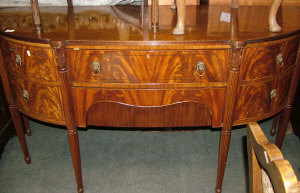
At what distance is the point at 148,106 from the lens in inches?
62.8

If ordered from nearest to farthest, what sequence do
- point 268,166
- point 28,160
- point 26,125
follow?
1. point 268,166
2. point 28,160
3. point 26,125

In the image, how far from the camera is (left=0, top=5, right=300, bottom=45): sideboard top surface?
4.77ft

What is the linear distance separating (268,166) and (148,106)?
931mm

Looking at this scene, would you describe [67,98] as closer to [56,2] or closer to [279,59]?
[56,2]

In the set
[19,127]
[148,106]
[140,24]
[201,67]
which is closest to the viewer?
[201,67]

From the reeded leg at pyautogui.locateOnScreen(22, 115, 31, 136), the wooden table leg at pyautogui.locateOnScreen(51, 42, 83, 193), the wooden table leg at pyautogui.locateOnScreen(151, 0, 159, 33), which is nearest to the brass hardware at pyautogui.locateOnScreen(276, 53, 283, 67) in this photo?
the wooden table leg at pyautogui.locateOnScreen(151, 0, 159, 33)

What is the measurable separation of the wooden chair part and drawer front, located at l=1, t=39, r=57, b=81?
41.0 inches

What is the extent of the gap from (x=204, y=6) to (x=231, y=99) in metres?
0.85

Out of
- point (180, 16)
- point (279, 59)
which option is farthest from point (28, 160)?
point (279, 59)

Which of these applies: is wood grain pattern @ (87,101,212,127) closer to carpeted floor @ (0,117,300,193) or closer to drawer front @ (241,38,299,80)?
drawer front @ (241,38,299,80)

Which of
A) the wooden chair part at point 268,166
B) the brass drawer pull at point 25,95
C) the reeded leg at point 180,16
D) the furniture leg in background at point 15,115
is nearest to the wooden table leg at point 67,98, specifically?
the brass drawer pull at point 25,95

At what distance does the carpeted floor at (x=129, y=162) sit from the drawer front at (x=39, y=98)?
571mm

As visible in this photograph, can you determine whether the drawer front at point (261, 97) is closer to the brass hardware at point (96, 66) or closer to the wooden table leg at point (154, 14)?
the wooden table leg at point (154, 14)

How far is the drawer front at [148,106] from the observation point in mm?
1560
